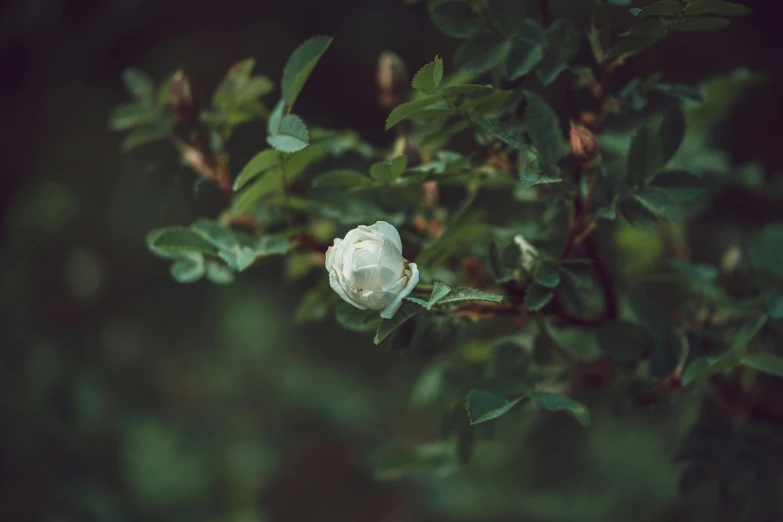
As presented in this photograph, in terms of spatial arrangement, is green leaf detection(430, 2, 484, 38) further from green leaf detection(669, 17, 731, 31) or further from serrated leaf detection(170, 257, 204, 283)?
serrated leaf detection(170, 257, 204, 283)

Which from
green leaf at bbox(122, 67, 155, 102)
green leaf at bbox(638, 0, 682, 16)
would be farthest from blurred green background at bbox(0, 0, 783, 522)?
green leaf at bbox(638, 0, 682, 16)

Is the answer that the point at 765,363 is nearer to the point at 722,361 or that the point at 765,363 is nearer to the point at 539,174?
the point at 722,361

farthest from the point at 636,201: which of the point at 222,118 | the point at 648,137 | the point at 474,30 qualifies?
the point at 222,118

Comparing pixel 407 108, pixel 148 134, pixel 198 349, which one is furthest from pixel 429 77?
pixel 198 349

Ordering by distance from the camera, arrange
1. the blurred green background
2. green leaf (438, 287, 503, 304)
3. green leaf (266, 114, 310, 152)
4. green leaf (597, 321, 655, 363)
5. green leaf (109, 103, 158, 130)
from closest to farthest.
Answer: green leaf (438, 287, 503, 304)
green leaf (266, 114, 310, 152)
green leaf (597, 321, 655, 363)
green leaf (109, 103, 158, 130)
the blurred green background

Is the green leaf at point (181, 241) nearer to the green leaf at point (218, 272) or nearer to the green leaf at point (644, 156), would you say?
the green leaf at point (218, 272)
